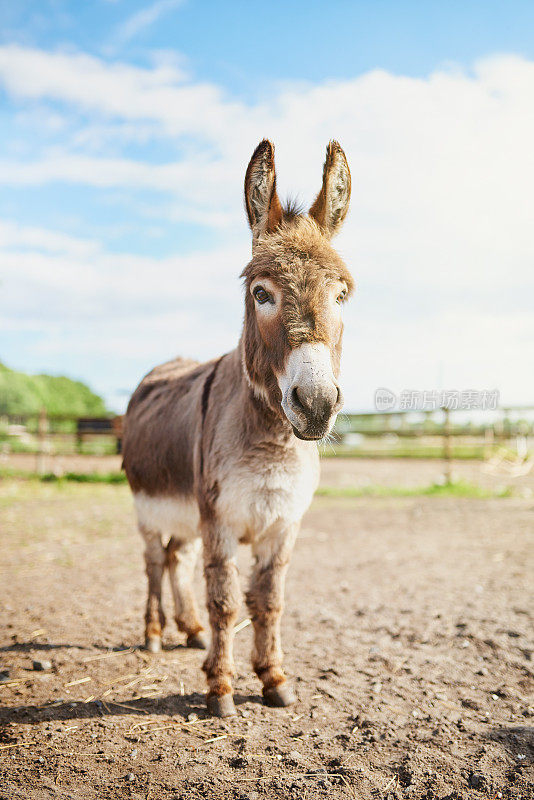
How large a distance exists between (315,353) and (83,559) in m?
5.72

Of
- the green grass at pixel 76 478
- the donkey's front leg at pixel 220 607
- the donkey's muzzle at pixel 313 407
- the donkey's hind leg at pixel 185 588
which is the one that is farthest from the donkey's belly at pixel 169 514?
the green grass at pixel 76 478

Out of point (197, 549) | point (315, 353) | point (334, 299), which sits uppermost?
point (334, 299)

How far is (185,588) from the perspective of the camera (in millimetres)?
4359

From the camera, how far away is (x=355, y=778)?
8.46ft

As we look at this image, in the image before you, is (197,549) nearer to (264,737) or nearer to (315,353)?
(264,737)

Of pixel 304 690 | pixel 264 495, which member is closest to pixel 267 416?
pixel 264 495

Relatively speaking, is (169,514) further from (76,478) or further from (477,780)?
(76,478)

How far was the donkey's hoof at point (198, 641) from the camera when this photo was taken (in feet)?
14.0

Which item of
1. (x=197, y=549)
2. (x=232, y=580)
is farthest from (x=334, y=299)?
(x=197, y=549)

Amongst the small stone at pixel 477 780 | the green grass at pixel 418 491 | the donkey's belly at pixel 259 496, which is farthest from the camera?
the green grass at pixel 418 491

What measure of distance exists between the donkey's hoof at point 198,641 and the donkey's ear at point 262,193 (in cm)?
297

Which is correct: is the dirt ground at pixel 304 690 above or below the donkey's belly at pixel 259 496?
below

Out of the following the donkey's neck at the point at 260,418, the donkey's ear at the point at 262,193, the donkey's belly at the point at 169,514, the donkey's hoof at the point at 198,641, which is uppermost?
the donkey's ear at the point at 262,193

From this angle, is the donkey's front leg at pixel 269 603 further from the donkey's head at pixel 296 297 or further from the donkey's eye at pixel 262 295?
the donkey's eye at pixel 262 295
